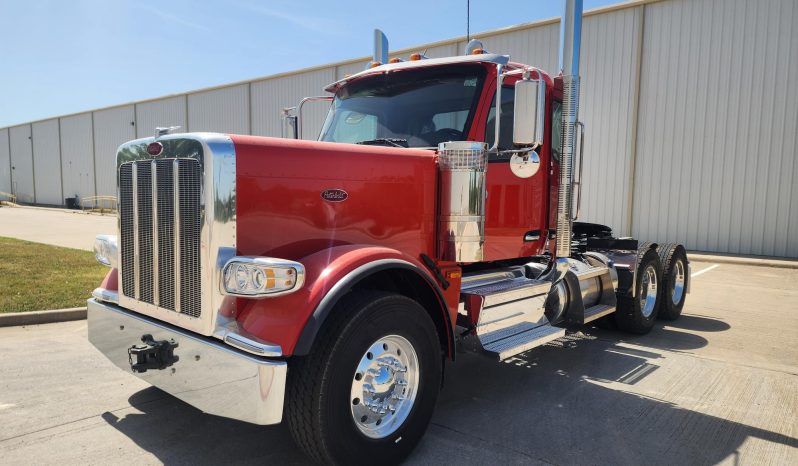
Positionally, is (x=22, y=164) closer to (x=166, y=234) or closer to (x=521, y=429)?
(x=166, y=234)

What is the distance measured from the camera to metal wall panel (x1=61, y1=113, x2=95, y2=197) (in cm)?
3797

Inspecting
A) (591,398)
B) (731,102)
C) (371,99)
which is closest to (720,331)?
(591,398)

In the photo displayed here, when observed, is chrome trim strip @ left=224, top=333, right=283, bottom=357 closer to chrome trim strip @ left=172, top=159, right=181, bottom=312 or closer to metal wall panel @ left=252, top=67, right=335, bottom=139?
chrome trim strip @ left=172, top=159, right=181, bottom=312

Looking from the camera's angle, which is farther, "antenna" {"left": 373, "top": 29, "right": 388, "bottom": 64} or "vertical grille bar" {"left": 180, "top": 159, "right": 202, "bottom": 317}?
"antenna" {"left": 373, "top": 29, "right": 388, "bottom": 64}

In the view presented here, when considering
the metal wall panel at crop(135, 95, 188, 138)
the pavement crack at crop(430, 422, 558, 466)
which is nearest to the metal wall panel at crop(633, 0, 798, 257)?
the pavement crack at crop(430, 422, 558, 466)

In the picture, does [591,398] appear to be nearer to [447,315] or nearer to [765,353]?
[447,315]

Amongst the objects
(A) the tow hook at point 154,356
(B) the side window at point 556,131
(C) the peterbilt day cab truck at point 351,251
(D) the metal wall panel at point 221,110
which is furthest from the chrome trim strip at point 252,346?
(D) the metal wall panel at point 221,110

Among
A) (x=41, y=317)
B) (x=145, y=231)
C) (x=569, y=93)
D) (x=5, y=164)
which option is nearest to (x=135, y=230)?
(x=145, y=231)

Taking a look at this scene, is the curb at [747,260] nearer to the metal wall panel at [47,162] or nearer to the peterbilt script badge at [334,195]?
the peterbilt script badge at [334,195]

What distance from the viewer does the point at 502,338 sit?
380cm

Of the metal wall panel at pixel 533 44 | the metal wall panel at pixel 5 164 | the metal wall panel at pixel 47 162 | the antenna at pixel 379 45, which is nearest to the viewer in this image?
the antenna at pixel 379 45

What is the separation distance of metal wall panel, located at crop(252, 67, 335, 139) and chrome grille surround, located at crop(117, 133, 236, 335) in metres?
17.1

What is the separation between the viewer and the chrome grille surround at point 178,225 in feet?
8.63

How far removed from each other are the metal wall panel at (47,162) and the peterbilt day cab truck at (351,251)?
45.1m
